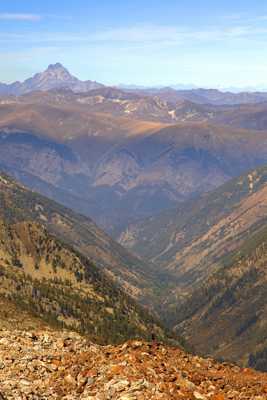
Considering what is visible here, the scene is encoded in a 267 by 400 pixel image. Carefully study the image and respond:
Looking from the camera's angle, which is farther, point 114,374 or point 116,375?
point 114,374

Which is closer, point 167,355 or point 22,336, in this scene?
point 167,355

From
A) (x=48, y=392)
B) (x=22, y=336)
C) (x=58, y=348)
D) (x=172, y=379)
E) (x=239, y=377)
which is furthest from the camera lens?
(x=22, y=336)

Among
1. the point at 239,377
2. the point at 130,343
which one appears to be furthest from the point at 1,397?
the point at 239,377

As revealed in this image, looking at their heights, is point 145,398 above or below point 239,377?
above

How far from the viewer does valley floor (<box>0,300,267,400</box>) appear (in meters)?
62.1

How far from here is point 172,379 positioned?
64188 mm

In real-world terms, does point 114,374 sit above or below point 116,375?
below

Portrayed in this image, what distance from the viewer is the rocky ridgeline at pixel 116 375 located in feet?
204

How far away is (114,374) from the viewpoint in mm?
65500

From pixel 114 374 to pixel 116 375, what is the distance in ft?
1.80

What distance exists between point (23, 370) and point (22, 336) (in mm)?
16030

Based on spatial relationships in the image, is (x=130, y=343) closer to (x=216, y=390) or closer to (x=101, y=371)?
(x=101, y=371)

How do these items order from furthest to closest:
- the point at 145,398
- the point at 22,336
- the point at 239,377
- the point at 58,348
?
the point at 22,336, the point at 58,348, the point at 239,377, the point at 145,398

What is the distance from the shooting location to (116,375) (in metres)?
65.0
